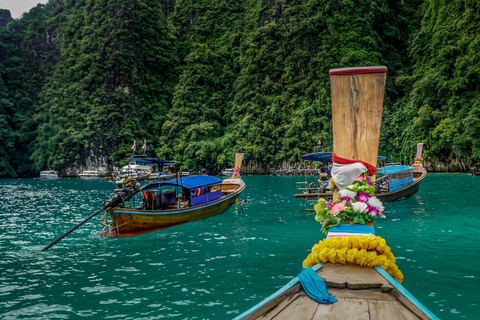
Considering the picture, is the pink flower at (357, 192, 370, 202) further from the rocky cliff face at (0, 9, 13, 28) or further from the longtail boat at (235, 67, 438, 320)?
the rocky cliff face at (0, 9, 13, 28)

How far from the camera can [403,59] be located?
2574 inches

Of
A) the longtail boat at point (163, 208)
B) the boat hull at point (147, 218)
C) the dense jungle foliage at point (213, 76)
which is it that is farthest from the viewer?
the dense jungle foliage at point (213, 76)

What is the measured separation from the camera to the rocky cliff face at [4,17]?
97.6m

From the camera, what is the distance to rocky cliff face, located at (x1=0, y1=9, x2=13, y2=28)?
320ft

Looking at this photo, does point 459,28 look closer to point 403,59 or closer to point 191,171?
point 403,59

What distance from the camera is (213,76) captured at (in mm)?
78188

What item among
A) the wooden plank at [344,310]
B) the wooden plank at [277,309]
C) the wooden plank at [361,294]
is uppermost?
the wooden plank at [361,294]

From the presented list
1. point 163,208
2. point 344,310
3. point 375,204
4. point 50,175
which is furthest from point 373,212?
point 50,175

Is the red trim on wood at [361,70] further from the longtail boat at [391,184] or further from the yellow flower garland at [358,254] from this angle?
the longtail boat at [391,184]

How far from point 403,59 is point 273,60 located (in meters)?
25.7

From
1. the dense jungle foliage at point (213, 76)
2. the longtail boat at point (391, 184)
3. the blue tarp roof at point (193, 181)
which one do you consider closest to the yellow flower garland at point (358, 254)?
the blue tarp roof at point (193, 181)

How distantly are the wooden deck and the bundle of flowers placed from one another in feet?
2.97

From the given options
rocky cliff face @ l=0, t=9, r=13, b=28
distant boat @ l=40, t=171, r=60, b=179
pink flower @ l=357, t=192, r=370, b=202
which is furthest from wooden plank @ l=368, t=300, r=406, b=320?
rocky cliff face @ l=0, t=9, r=13, b=28

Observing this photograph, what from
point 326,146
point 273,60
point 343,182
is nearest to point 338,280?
point 343,182
